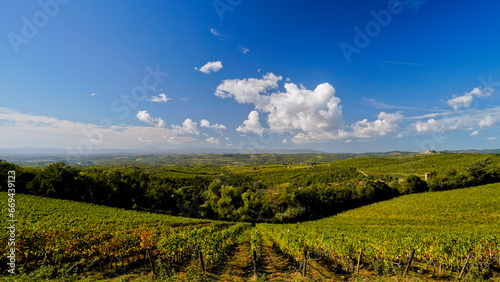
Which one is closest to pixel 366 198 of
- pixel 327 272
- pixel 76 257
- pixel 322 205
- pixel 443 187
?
pixel 322 205

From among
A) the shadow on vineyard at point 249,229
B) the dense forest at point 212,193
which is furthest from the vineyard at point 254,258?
the dense forest at point 212,193

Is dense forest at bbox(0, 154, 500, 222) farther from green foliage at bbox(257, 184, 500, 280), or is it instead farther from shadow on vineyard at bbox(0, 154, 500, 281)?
green foliage at bbox(257, 184, 500, 280)

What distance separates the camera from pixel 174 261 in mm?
14516

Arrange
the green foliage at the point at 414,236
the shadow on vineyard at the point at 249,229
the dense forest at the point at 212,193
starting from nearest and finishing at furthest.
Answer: the shadow on vineyard at the point at 249,229 → the green foliage at the point at 414,236 → the dense forest at the point at 212,193

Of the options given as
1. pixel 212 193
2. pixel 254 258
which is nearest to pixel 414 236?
pixel 254 258

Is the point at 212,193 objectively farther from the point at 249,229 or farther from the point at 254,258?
the point at 254,258

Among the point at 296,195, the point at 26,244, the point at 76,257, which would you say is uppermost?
the point at 26,244

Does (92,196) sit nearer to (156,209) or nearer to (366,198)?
(156,209)

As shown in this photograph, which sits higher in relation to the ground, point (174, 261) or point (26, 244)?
point (26, 244)

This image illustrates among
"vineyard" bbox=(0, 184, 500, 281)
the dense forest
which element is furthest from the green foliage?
the dense forest

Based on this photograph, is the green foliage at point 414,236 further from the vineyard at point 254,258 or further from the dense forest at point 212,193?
the dense forest at point 212,193

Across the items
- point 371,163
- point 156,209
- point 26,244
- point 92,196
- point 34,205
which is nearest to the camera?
point 26,244

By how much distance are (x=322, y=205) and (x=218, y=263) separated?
48.2 metres

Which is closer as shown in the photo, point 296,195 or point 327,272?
point 327,272
